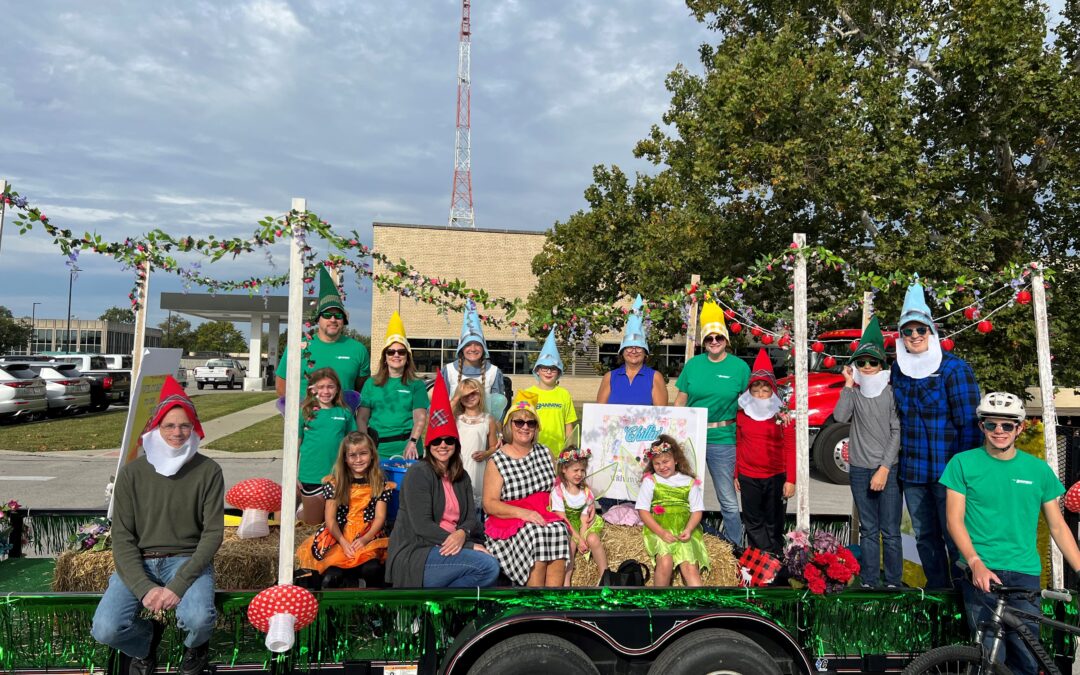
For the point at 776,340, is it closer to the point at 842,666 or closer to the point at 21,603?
the point at 842,666

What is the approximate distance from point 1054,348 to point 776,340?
288 inches

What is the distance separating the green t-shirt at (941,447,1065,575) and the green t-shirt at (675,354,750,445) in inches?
78.9

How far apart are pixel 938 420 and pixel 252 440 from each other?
506 inches

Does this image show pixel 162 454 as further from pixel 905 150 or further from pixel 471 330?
pixel 905 150

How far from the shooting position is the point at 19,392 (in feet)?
50.6

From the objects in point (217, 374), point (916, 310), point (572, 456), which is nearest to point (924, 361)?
point (916, 310)

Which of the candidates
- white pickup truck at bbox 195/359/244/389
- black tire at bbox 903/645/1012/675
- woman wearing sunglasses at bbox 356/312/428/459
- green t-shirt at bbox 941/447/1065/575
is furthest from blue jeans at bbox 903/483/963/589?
white pickup truck at bbox 195/359/244/389

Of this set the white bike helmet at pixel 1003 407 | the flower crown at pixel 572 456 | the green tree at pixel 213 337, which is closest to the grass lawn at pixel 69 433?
the flower crown at pixel 572 456

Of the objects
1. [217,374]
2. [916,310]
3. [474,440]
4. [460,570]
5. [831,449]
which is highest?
[916,310]

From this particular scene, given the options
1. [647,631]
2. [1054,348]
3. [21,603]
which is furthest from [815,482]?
[21,603]

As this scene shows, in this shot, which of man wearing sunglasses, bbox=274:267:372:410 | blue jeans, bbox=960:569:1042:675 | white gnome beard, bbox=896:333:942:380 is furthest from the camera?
man wearing sunglasses, bbox=274:267:372:410

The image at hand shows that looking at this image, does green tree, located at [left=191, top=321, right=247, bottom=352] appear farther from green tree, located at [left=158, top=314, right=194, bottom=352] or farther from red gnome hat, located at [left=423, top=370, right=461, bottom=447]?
red gnome hat, located at [left=423, top=370, right=461, bottom=447]

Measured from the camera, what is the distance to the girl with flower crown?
393 centimetres

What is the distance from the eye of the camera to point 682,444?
15.9 ft
